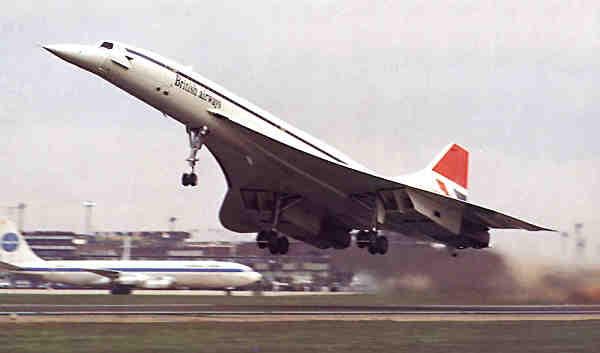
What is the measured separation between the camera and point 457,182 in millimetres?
29656

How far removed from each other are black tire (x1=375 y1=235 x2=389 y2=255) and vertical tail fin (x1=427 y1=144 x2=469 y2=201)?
4.03m

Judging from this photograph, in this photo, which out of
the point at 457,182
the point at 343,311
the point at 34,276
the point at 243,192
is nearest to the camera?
the point at 343,311

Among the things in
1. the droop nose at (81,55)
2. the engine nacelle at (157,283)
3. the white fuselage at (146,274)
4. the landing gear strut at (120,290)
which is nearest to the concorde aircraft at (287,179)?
the droop nose at (81,55)

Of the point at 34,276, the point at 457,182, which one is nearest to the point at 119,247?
the point at 34,276

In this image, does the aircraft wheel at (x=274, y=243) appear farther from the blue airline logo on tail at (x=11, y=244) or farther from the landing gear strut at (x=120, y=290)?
the blue airline logo on tail at (x=11, y=244)

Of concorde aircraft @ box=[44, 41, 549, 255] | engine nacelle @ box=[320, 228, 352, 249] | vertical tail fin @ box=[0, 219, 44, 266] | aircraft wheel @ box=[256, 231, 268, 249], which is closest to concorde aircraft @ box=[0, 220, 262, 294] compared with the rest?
vertical tail fin @ box=[0, 219, 44, 266]

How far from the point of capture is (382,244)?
2533cm

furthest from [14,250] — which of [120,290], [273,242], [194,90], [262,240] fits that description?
[194,90]

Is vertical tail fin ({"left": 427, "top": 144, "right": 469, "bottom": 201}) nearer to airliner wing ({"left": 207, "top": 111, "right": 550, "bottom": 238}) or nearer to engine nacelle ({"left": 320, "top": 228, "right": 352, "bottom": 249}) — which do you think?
airliner wing ({"left": 207, "top": 111, "right": 550, "bottom": 238})

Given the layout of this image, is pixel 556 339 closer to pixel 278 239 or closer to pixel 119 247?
pixel 278 239

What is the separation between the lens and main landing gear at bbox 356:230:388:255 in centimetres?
2517

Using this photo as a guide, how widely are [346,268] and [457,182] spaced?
565cm

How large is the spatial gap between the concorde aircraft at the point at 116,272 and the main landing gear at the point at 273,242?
1053 centimetres

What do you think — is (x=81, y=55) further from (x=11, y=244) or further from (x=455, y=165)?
(x=11, y=244)
